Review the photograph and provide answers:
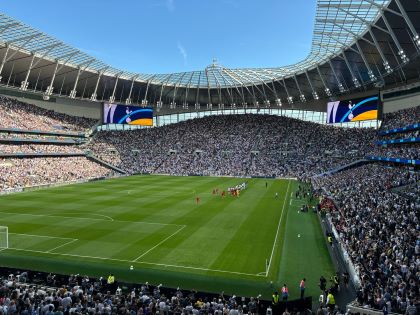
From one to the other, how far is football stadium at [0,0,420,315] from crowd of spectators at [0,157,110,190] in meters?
0.37

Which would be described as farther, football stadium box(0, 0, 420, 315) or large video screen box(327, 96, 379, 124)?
large video screen box(327, 96, 379, 124)

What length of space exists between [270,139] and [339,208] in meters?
48.8

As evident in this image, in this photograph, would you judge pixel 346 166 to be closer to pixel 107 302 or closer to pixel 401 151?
pixel 401 151

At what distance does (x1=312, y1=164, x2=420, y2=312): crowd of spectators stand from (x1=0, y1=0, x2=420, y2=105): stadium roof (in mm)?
14809

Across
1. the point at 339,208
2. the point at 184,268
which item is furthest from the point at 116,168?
the point at 184,268

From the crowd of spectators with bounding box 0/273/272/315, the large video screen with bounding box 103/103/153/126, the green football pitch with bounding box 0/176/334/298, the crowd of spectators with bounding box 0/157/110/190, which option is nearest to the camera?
the crowd of spectators with bounding box 0/273/272/315

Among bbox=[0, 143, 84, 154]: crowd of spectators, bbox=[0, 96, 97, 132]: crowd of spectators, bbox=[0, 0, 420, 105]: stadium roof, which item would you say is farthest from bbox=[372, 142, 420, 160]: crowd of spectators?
bbox=[0, 96, 97, 132]: crowd of spectators

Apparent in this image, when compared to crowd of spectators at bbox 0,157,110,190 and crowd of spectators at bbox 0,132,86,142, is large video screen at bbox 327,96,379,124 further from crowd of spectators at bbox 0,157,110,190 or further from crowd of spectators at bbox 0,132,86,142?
crowd of spectators at bbox 0,132,86,142

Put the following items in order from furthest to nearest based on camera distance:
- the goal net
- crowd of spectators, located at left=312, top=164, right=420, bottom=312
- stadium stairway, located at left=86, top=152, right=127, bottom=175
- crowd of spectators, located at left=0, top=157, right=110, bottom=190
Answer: stadium stairway, located at left=86, top=152, right=127, bottom=175 < crowd of spectators, located at left=0, top=157, right=110, bottom=190 < the goal net < crowd of spectators, located at left=312, top=164, right=420, bottom=312

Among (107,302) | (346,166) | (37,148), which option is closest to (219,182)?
(346,166)

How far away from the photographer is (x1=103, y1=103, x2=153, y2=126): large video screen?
72.1 meters

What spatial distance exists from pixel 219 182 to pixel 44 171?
2601cm

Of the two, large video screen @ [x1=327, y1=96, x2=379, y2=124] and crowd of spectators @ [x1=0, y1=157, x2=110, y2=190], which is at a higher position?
large video screen @ [x1=327, y1=96, x2=379, y2=124]


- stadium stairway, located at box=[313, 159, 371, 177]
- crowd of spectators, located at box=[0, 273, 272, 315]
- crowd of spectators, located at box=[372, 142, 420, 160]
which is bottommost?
crowd of spectators, located at box=[0, 273, 272, 315]
